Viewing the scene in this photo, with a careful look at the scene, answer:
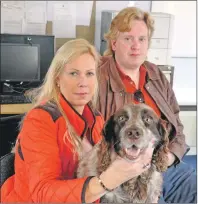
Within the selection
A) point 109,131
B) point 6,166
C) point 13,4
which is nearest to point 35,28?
point 13,4

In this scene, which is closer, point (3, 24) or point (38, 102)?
point (38, 102)

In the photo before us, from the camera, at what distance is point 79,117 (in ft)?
2.23

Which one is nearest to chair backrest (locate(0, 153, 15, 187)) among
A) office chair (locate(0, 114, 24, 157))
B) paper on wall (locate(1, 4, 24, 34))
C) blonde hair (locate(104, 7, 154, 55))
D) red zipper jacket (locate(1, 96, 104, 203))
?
red zipper jacket (locate(1, 96, 104, 203))

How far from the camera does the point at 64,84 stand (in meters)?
0.64

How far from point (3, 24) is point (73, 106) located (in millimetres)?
1763

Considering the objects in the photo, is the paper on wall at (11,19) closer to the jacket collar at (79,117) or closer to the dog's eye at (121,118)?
the jacket collar at (79,117)

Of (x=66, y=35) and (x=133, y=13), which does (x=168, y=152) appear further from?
(x=66, y=35)

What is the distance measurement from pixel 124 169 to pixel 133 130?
8 cm

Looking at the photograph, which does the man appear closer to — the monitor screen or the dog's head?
the dog's head

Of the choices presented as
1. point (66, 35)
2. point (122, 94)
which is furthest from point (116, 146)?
point (66, 35)

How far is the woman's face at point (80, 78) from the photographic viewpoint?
61 cm

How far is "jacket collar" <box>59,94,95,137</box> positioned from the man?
0.03 metres

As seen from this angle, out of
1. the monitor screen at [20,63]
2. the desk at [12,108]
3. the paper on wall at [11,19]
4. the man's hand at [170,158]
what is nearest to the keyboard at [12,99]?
the desk at [12,108]

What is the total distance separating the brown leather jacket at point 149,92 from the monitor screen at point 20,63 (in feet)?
4.71
